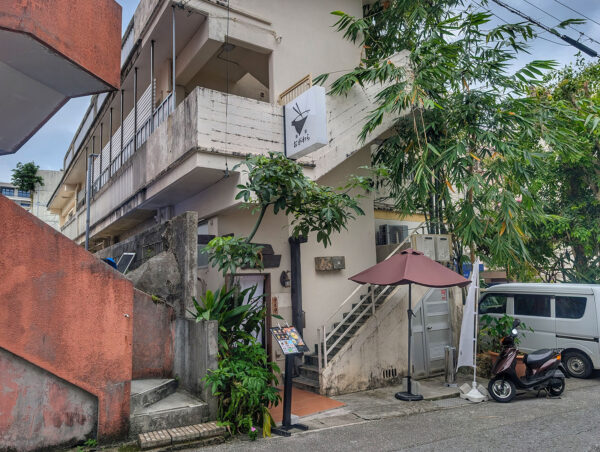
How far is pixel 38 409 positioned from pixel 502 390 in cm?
702

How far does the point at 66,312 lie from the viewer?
4.96 metres

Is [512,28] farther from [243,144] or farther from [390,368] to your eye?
[390,368]

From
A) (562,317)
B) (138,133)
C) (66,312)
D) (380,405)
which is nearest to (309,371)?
(380,405)

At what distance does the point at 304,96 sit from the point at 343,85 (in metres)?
1.24

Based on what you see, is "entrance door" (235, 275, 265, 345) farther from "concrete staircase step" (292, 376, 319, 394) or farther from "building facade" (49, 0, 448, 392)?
"concrete staircase step" (292, 376, 319, 394)

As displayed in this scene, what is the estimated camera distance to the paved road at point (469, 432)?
5.21 metres

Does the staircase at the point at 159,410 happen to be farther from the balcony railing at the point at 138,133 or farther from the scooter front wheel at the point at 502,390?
the balcony railing at the point at 138,133

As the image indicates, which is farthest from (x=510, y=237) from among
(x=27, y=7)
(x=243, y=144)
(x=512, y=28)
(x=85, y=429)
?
(x=27, y=7)

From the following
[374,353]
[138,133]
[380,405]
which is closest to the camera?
[380,405]

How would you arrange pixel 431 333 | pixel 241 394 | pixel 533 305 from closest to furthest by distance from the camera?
pixel 241 394 → pixel 431 333 → pixel 533 305

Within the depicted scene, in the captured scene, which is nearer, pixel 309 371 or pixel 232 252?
pixel 232 252

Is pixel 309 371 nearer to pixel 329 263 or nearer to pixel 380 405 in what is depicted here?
pixel 380 405

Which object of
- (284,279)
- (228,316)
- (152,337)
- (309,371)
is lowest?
(309,371)

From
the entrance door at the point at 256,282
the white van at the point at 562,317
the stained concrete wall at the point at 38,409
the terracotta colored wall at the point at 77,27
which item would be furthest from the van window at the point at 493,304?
the terracotta colored wall at the point at 77,27
